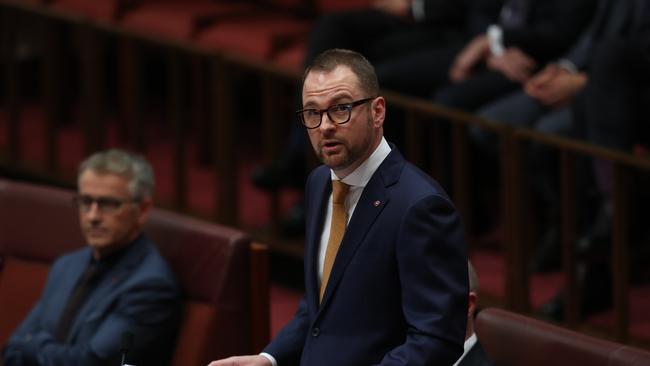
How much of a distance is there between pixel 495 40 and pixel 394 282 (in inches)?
88.2

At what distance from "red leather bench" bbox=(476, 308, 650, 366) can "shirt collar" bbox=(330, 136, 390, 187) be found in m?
0.46

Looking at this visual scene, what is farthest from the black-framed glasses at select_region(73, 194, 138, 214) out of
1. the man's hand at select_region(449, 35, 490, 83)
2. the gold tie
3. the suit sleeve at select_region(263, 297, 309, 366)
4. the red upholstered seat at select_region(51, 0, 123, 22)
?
the red upholstered seat at select_region(51, 0, 123, 22)

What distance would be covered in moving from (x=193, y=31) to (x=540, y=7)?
1342mm

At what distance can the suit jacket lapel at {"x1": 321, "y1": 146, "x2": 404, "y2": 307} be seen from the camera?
246 centimetres

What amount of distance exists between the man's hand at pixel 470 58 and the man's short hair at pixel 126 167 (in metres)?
1.28

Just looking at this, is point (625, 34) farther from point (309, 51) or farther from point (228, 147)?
point (228, 147)

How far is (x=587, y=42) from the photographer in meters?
4.36

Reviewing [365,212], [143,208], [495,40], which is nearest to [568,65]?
[495,40]

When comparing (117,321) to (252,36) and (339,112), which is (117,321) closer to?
(339,112)

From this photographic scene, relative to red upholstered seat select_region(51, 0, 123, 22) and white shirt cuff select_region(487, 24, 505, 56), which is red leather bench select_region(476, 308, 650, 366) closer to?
white shirt cuff select_region(487, 24, 505, 56)

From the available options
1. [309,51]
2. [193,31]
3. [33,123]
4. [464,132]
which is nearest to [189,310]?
[464,132]

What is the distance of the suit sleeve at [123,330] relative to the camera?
332 cm

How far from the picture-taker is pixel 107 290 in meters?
3.46

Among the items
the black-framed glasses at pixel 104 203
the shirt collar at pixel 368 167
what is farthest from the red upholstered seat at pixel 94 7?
the shirt collar at pixel 368 167
